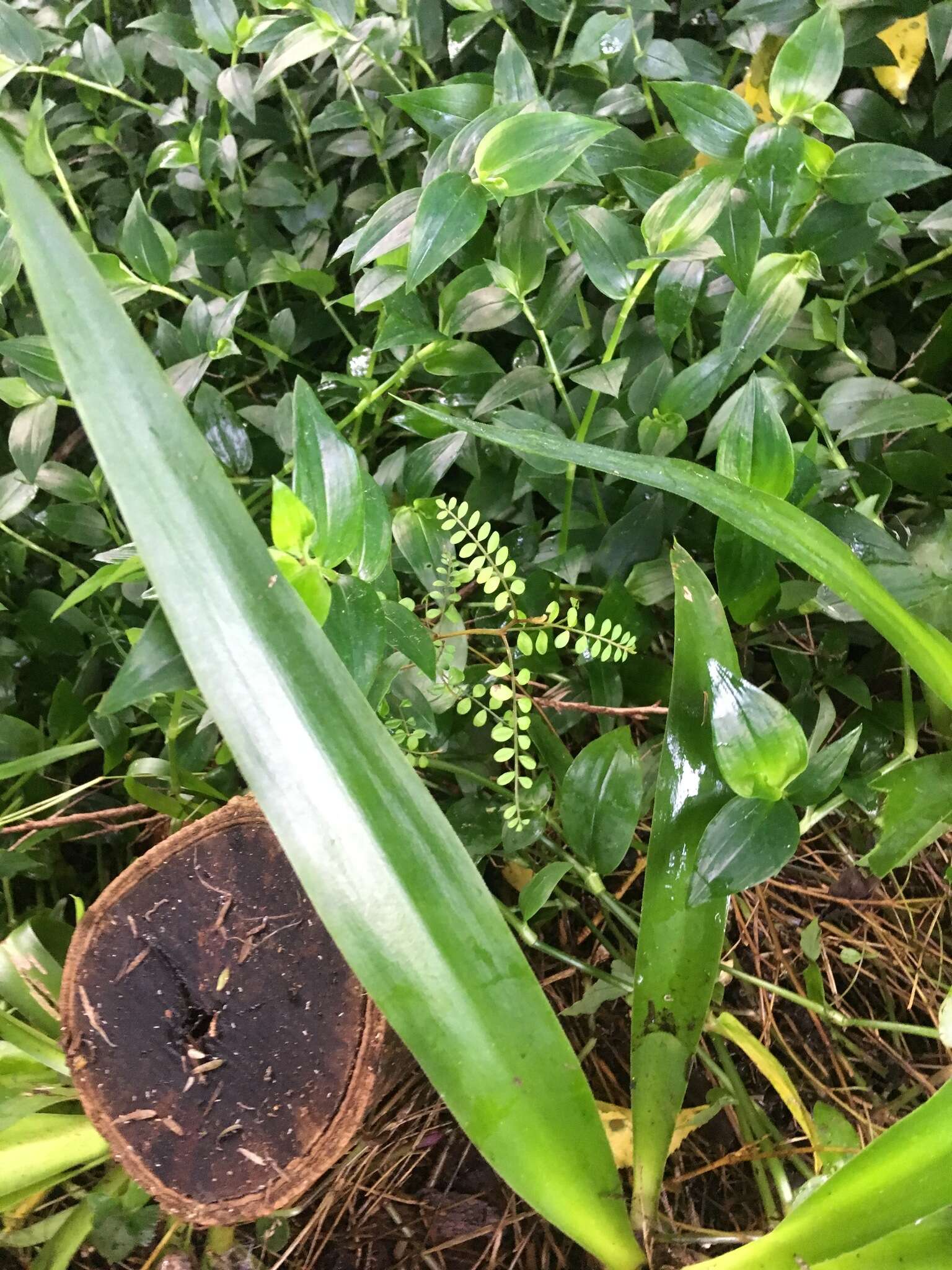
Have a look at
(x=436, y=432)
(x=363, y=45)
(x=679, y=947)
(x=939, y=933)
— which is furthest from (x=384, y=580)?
(x=939, y=933)

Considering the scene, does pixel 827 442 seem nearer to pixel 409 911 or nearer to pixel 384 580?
pixel 384 580

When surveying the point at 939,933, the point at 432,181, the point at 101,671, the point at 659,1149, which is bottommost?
the point at 939,933

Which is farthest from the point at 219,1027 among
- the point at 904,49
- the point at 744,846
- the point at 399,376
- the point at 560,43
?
the point at 904,49

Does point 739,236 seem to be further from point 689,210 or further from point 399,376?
point 399,376

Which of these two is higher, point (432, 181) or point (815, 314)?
point (432, 181)

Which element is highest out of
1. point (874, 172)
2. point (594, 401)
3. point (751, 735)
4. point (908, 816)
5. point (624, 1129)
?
point (874, 172)

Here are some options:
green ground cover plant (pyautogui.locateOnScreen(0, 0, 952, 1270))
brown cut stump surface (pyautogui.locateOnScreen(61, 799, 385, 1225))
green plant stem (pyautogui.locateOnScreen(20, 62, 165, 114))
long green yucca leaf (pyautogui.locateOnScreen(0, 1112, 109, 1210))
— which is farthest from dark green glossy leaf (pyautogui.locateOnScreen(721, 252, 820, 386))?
long green yucca leaf (pyautogui.locateOnScreen(0, 1112, 109, 1210))
